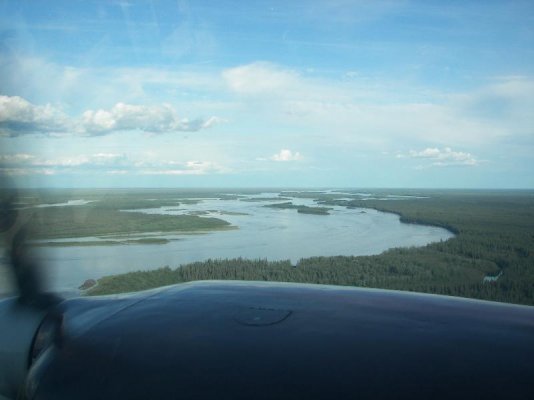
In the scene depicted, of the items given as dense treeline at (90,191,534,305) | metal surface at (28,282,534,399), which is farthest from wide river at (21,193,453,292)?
metal surface at (28,282,534,399)

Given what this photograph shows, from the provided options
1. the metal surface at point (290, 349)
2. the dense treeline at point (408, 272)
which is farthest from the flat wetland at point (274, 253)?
the metal surface at point (290, 349)

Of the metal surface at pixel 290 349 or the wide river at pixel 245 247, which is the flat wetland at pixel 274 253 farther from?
the metal surface at pixel 290 349

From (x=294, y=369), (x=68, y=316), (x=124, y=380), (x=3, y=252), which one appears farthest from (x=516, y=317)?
(x=3, y=252)

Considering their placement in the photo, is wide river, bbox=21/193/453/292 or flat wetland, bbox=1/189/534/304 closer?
flat wetland, bbox=1/189/534/304

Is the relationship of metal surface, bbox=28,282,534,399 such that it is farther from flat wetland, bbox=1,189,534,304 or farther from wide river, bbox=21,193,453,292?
wide river, bbox=21,193,453,292

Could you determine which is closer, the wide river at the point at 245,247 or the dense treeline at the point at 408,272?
the dense treeline at the point at 408,272

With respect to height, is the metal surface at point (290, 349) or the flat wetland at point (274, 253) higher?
the metal surface at point (290, 349)

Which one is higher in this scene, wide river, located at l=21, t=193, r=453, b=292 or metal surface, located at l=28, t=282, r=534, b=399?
metal surface, located at l=28, t=282, r=534, b=399

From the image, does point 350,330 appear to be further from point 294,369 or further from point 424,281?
point 424,281
